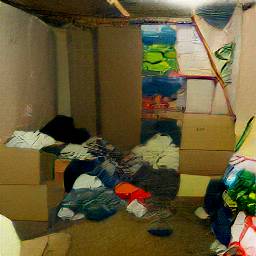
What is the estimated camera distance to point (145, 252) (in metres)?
1.79

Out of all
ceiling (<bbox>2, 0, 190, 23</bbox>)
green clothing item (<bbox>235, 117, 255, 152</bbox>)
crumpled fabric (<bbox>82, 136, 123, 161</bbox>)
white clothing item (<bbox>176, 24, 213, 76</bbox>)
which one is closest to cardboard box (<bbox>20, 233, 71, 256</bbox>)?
green clothing item (<bbox>235, 117, 255, 152</bbox>)

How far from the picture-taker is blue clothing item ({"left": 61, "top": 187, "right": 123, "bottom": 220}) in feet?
6.97

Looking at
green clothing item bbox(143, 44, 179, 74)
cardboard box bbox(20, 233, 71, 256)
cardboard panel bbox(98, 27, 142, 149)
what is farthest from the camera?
cardboard panel bbox(98, 27, 142, 149)

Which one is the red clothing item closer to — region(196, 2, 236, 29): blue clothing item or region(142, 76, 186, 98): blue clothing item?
region(142, 76, 186, 98): blue clothing item

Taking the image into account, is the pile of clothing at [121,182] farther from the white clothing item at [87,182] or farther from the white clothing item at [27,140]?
the white clothing item at [27,140]

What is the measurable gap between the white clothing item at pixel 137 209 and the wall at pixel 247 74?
91cm

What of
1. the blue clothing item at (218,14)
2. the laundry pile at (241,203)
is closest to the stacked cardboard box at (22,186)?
the laundry pile at (241,203)

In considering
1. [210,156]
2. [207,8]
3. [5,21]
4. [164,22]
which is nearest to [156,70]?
[164,22]

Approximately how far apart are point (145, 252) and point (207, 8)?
143 centimetres

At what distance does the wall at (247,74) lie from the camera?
151 cm

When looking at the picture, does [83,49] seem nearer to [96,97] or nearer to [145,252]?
[96,97]

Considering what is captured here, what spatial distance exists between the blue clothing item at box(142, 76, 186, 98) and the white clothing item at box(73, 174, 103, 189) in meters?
1.17

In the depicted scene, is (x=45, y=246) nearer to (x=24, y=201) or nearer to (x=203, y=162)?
(x=24, y=201)

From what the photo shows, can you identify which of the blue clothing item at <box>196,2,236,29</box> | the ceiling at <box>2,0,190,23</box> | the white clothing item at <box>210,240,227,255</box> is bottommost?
the white clothing item at <box>210,240,227,255</box>
